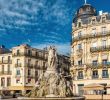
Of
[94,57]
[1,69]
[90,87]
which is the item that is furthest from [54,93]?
[1,69]

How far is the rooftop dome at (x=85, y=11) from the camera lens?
72.9 meters

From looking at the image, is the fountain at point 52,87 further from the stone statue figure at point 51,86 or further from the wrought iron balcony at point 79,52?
the wrought iron balcony at point 79,52

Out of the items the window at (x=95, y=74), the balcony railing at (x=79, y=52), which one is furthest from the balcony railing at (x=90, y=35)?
the window at (x=95, y=74)

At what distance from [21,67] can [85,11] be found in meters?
21.7

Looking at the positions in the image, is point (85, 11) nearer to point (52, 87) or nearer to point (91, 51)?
point (91, 51)

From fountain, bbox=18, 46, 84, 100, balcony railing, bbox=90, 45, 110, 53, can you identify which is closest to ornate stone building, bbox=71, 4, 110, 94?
balcony railing, bbox=90, 45, 110, 53

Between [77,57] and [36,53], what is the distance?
58.3ft

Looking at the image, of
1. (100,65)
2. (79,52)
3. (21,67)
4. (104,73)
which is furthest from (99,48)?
(21,67)

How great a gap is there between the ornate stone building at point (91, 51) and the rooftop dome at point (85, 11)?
2210mm

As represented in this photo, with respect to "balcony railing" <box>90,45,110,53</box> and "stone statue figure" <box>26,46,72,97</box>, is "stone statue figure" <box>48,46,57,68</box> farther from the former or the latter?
"balcony railing" <box>90,45,110,53</box>

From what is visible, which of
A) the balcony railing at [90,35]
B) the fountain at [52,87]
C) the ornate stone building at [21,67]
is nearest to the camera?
the fountain at [52,87]

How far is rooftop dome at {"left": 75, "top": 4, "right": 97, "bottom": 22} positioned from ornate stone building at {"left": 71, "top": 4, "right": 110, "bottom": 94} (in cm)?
221

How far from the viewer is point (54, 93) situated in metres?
32.3

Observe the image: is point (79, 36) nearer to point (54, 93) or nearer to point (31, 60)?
point (31, 60)
